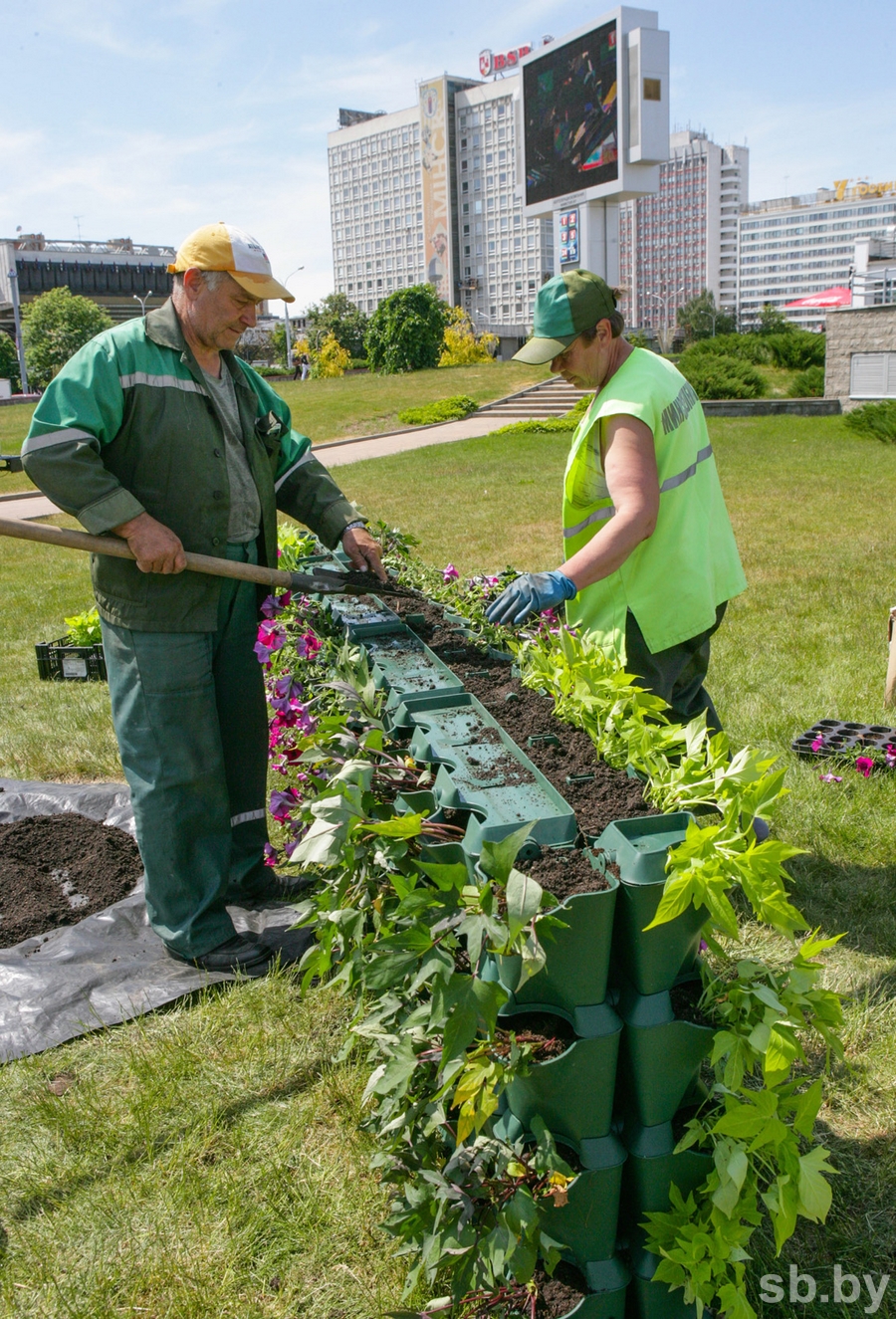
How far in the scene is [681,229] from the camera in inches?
5536

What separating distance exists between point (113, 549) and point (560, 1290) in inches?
A: 81.2

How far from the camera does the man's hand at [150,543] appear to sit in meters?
2.68

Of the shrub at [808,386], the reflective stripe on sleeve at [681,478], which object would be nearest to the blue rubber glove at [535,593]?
the reflective stripe on sleeve at [681,478]

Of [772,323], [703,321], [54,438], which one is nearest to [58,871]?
[54,438]

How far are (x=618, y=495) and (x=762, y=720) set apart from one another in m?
2.66

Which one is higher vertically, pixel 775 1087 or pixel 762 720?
pixel 775 1087

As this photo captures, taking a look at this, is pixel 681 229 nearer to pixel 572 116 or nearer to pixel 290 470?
pixel 572 116

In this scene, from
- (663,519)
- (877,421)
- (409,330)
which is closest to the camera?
(663,519)

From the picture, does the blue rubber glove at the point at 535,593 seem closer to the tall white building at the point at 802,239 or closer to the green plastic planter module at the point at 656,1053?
the green plastic planter module at the point at 656,1053

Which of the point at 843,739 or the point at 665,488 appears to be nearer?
the point at 665,488

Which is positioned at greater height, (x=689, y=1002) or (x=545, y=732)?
(x=545, y=732)

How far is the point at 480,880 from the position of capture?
1532 millimetres

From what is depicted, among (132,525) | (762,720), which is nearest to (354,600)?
(132,525)

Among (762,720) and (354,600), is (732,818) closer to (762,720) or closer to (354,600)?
(354,600)
